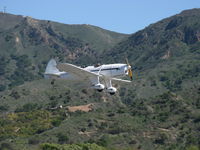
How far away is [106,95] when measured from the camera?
10681cm

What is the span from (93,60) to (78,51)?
16.4 m

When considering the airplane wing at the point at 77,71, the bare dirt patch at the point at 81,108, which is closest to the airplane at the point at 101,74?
the airplane wing at the point at 77,71

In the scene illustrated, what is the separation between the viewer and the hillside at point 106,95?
69.2m

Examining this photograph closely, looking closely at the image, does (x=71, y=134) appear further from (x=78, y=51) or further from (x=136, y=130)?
(x=78, y=51)

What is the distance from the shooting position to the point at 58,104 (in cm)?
9950

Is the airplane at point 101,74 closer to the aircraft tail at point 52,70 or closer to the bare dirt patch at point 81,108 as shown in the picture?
the aircraft tail at point 52,70

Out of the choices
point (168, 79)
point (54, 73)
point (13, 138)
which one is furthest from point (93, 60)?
point (54, 73)

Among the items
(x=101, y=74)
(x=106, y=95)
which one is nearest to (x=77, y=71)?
(x=101, y=74)

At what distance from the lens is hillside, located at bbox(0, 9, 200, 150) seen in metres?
69.2

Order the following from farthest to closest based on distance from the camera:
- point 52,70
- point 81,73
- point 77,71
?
point 52,70, point 81,73, point 77,71

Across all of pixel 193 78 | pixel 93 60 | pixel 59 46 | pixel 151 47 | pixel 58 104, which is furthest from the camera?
pixel 59 46

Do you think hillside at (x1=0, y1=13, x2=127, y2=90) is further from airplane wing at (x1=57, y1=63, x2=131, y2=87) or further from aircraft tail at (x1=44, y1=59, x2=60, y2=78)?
airplane wing at (x1=57, y1=63, x2=131, y2=87)

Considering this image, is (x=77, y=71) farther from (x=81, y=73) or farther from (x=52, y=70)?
(x=52, y=70)

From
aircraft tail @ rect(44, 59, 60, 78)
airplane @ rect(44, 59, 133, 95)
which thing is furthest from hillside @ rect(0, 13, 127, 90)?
airplane @ rect(44, 59, 133, 95)
